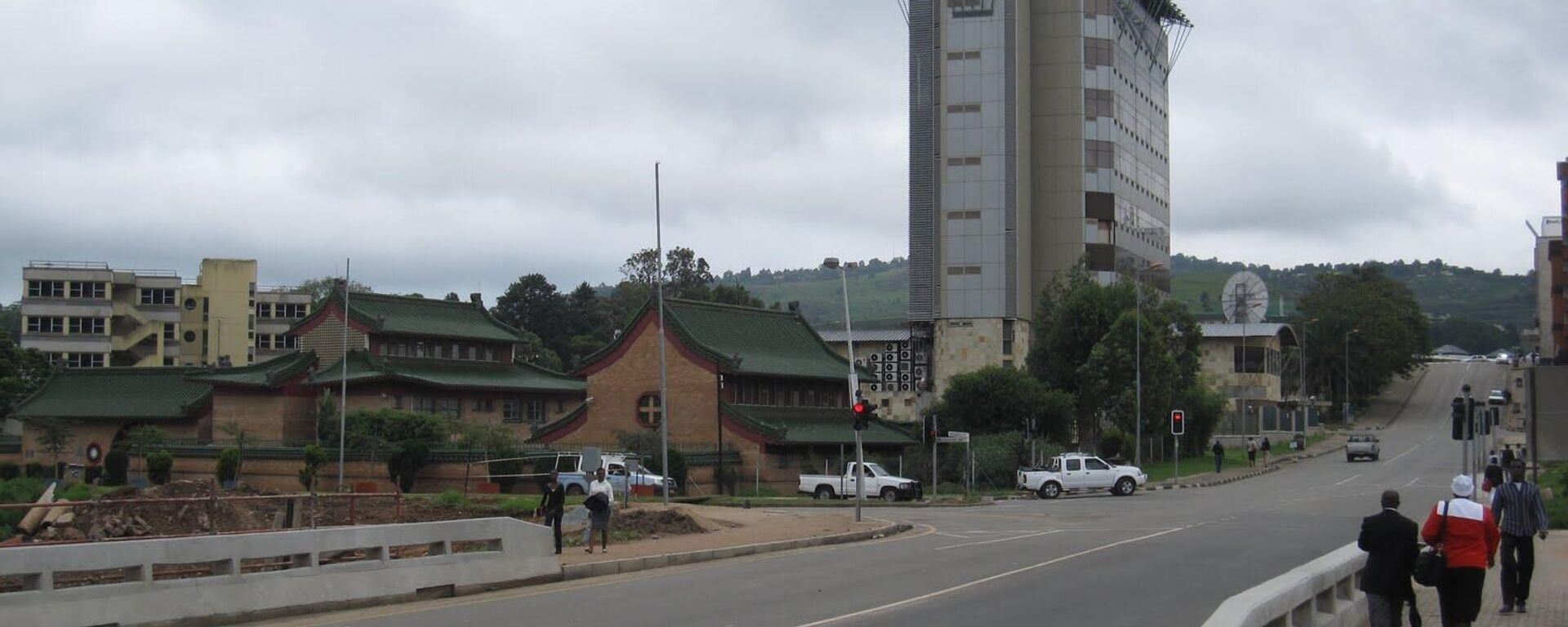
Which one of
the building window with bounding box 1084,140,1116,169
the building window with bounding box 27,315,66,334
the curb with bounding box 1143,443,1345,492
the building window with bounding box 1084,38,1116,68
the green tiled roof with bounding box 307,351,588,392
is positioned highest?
the building window with bounding box 1084,38,1116,68

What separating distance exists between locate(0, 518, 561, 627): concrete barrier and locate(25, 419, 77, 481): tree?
2418 inches

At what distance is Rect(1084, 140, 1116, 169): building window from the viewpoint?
94.7 meters

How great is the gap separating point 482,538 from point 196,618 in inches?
212

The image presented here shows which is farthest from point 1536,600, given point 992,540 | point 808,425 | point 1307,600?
point 808,425

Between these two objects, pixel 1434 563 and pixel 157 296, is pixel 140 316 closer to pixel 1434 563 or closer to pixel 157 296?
pixel 157 296

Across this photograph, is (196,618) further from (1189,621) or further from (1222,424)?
(1222,424)

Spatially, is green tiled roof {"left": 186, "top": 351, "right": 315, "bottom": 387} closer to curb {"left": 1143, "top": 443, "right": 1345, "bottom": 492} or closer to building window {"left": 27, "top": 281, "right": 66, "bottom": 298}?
building window {"left": 27, "top": 281, "right": 66, "bottom": 298}

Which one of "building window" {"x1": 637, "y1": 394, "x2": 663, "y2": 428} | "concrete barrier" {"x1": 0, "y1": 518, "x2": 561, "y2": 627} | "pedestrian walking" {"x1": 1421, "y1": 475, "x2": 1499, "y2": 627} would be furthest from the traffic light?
A: "building window" {"x1": 637, "y1": 394, "x2": 663, "y2": 428}

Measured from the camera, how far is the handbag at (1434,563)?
1505 cm

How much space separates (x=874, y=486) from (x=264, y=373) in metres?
36.8

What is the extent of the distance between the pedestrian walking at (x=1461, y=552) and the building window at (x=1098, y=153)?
80.7 m

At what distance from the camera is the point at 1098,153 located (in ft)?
312

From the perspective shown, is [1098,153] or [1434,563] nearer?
[1434,563]

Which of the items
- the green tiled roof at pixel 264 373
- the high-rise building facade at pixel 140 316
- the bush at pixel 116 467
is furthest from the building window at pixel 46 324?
the bush at pixel 116 467
